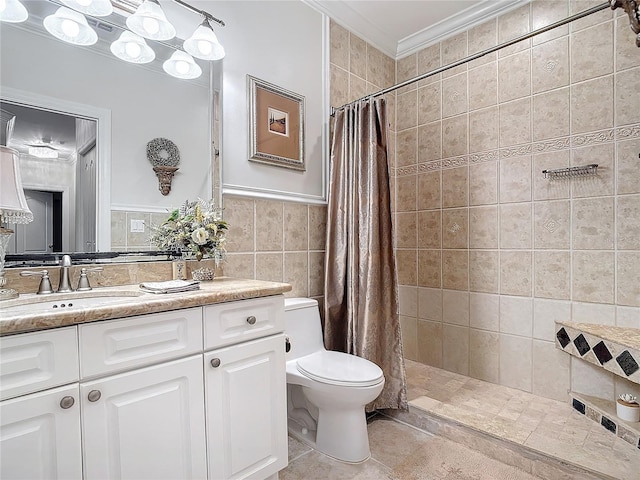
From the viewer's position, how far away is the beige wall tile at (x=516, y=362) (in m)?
2.23

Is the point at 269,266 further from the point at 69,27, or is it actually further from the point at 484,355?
the point at 484,355

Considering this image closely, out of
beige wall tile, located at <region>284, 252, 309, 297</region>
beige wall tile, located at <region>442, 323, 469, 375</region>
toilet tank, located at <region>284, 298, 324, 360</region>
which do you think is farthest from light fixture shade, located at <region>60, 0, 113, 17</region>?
beige wall tile, located at <region>442, 323, 469, 375</region>

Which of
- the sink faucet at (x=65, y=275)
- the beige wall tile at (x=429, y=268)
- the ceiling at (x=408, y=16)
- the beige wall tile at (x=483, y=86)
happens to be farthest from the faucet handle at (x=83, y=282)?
the beige wall tile at (x=483, y=86)

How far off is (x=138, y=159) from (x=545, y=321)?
244 centimetres

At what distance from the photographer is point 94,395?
3.23 ft

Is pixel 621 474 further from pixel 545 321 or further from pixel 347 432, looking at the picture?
pixel 347 432

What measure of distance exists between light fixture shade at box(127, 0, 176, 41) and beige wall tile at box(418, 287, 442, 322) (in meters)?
2.29

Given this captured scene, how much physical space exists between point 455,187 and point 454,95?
675mm

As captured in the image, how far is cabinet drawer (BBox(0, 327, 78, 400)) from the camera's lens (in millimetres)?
866

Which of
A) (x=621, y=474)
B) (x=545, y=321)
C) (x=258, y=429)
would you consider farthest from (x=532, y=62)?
(x=258, y=429)

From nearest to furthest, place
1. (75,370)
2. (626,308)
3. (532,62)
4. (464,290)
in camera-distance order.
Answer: (75,370)
(626,308)
(532,62)
(464,290)

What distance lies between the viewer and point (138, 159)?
62.5 inches

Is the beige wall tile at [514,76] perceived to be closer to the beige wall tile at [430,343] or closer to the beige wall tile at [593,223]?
the beige wall tile at [593,223]

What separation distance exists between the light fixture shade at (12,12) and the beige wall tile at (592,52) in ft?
8.83
